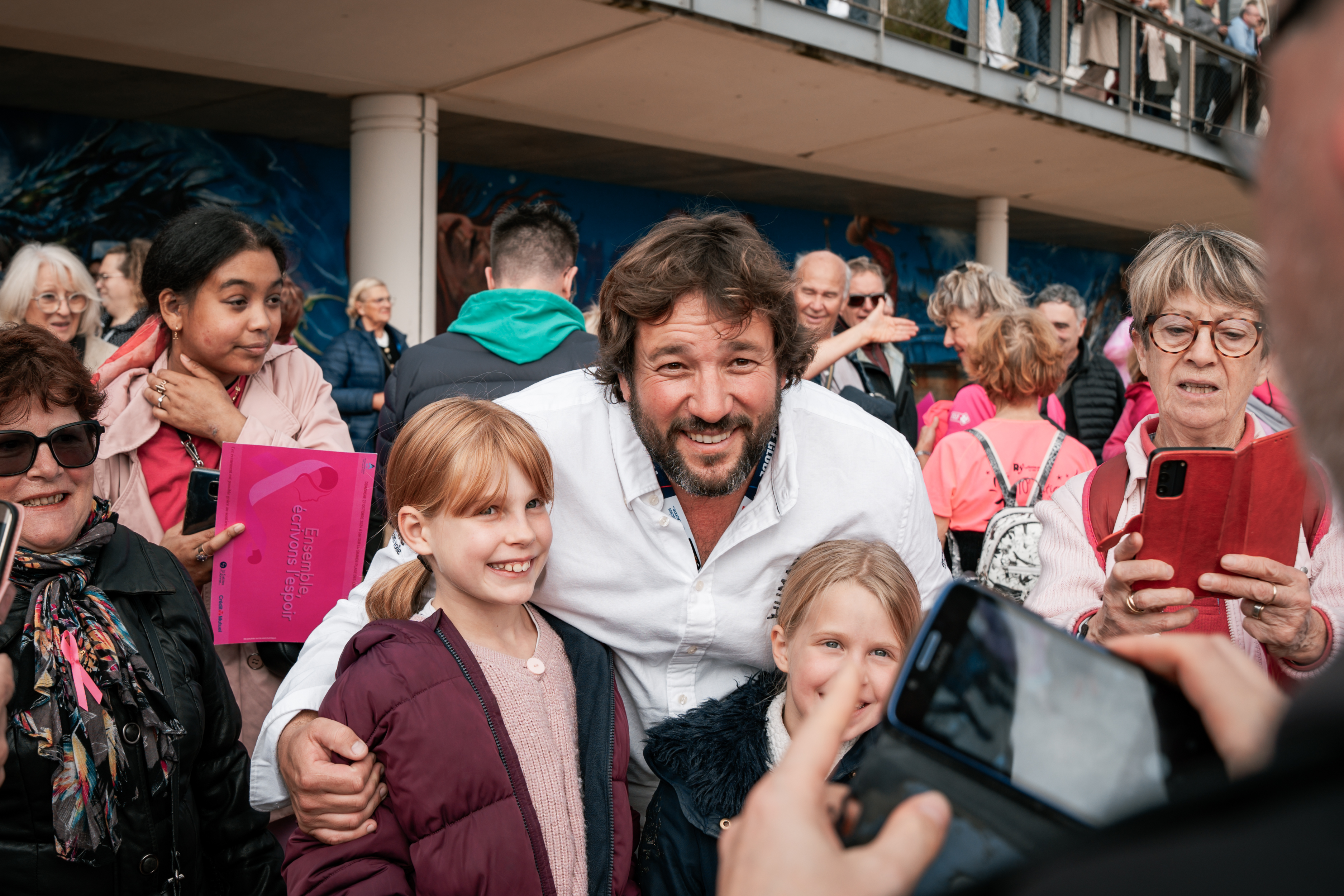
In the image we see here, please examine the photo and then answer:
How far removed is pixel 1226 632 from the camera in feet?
6.64

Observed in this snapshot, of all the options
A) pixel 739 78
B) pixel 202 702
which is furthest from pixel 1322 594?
pixel 739 78

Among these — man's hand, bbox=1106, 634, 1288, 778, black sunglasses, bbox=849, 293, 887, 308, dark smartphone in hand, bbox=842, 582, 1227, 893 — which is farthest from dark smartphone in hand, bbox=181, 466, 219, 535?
black sunglasses, bbox=849, 293, 887, 308

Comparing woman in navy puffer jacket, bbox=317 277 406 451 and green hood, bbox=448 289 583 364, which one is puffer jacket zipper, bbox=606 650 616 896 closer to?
green hood, bbox=448 289 583 364

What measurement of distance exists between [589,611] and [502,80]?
326 inches

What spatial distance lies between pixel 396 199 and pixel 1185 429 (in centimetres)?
885

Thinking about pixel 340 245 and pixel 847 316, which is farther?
pixel 340 245

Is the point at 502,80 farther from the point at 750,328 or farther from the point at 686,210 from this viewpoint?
the point at 750,328

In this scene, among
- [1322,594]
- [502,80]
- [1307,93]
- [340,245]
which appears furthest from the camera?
[340,245]

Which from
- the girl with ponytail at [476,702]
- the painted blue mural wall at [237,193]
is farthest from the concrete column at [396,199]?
the girl with ponytail at [476,702]

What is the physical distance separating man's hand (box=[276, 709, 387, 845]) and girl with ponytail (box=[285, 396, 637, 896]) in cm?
2

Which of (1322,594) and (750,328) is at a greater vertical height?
(750,328)

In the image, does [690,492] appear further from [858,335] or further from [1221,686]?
[858,335]

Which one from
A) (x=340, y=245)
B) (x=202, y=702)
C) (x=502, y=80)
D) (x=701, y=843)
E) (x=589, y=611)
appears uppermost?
(x=502, y=80)

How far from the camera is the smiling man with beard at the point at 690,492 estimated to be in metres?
2.29
